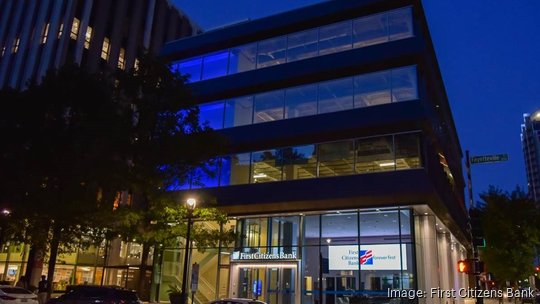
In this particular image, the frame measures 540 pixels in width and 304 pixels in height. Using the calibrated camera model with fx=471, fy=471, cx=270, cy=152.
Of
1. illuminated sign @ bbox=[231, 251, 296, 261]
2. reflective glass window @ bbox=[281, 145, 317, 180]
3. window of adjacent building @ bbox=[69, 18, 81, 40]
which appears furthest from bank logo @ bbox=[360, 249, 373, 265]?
window of adjacent building @ bbox=[69, 18, 81, 40]

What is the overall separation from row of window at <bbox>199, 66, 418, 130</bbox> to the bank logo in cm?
792

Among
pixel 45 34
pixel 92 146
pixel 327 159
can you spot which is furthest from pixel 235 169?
pixel 45 34

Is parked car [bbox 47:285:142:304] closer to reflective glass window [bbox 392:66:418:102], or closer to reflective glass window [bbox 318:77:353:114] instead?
reflective glass window [bbox 318:77:353:114]

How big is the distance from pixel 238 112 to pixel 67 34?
2627cm

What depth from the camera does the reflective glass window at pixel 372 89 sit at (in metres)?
25.8

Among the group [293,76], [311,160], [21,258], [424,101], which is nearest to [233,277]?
[311,160]

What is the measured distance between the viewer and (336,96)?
2727 centimetres

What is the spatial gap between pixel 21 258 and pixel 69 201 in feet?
86.7

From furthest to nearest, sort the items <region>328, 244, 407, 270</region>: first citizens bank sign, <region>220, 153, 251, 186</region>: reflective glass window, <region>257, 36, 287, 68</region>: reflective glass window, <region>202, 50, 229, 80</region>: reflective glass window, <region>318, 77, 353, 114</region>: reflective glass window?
<region>202, 50, 229, 80</region>: reflective glass window, <region>257, 36, 287, 68</region>: reflective glass window, <region>220, 153, 251, 186</region>: reflective glass window, <region>318, 77, 353, 114</region>: reflective glass window, <region>328, 244, 407, 270</region>: first citizens bank sign

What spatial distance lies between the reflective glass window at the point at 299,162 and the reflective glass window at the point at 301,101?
7.13 feet

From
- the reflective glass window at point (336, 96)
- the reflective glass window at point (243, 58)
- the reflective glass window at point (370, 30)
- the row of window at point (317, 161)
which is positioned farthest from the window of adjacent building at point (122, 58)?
the reflective glass window at point (370, 30)

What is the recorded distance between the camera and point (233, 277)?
28531 mm

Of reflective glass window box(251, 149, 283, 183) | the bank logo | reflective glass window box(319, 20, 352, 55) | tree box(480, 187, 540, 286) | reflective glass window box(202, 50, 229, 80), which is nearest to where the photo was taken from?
the bank logo

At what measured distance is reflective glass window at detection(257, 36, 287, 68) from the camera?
3033 centimetres
